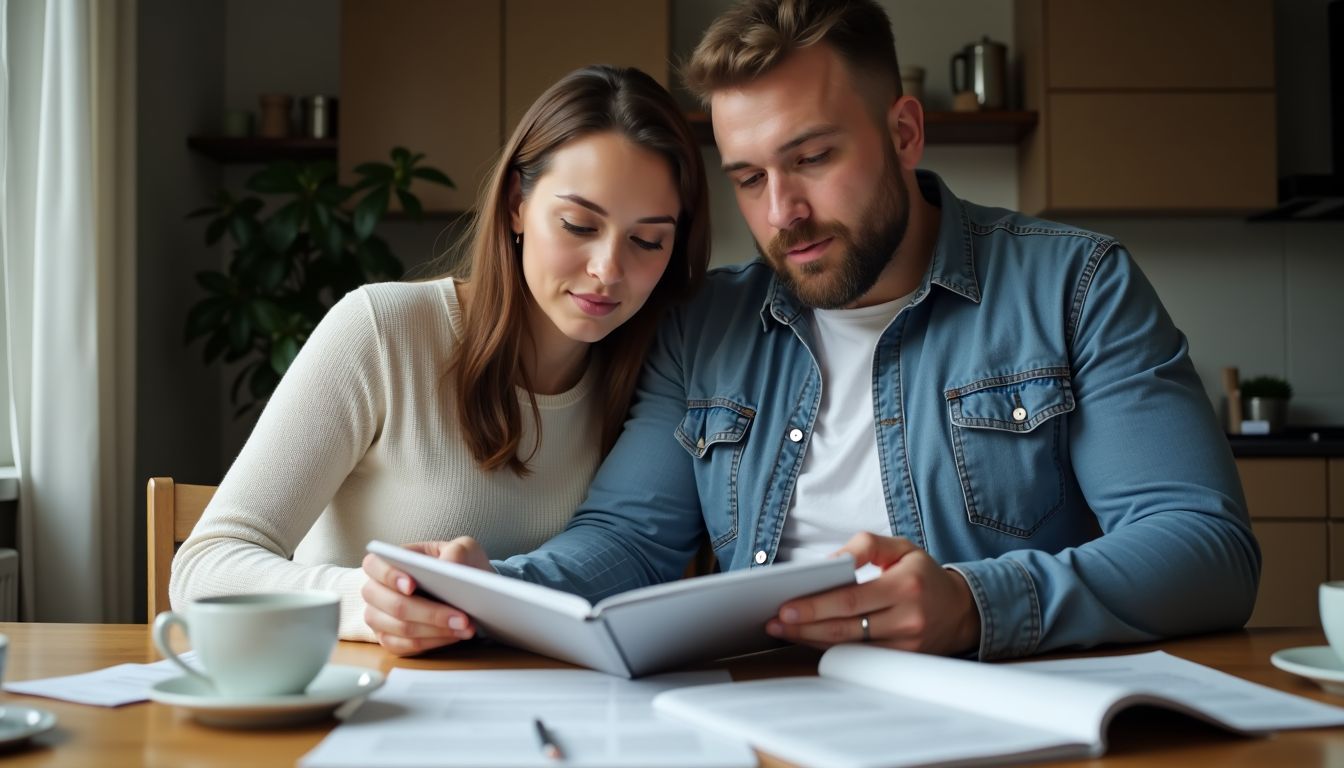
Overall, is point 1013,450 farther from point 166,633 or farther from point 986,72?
point 986,72

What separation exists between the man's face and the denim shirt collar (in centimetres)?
5

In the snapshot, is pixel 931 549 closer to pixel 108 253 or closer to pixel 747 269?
pixel 747 269

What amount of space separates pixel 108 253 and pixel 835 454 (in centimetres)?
225

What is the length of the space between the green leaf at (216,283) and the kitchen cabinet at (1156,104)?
262 cm

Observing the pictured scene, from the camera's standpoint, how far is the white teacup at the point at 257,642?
799 mm

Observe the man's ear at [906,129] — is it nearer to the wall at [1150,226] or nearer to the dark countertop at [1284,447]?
the dark countertop at [1284,447]

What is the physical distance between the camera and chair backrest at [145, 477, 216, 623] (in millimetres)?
1594

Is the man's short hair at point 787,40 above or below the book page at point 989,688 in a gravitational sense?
above

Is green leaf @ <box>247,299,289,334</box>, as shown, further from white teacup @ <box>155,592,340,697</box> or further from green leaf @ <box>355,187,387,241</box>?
white teacup @ <box>155,592,340,697</box>

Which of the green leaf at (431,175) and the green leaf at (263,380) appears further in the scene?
the green leaf at (431,175)

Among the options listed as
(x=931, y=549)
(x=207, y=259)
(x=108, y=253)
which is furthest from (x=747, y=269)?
(x=207, y=259)

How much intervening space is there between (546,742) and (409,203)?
121 inches

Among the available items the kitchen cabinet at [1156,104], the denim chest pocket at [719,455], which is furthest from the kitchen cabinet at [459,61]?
the denim chest pocket at [719,455]

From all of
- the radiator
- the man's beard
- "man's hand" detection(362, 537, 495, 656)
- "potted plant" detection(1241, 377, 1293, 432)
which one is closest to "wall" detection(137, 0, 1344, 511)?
"potted plant" detection(1241, 377, 1293, 432)
